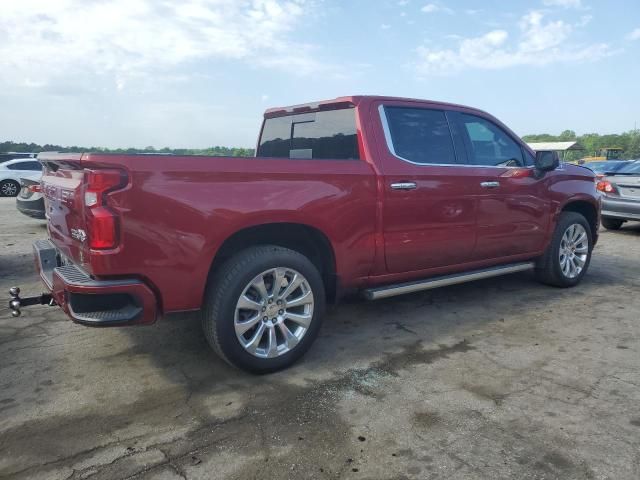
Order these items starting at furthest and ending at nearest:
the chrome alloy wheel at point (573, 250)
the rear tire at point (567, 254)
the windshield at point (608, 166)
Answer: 1. the windshield at point (608, 166)
2. the chrome alloy wheel at point (573, 250)
3. the rear tire at point (567, 254)

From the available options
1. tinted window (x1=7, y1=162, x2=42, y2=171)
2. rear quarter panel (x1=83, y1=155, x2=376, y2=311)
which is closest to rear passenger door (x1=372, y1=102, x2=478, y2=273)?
rear quarter panel (x1=83, y1=155, x2=376, y2=311)

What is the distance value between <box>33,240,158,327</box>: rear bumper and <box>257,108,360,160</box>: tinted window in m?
1.88

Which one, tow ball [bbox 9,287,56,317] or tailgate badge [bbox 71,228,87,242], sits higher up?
tailgate badge [bbox 71,228,87,242]

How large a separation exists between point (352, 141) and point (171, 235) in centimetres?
167

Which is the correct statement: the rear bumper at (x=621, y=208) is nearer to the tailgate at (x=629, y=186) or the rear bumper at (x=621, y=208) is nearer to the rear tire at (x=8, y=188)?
the tailgate at (x=629, y=186)

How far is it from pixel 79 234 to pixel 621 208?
939 centimetres

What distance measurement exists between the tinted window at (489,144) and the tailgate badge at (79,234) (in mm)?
3198

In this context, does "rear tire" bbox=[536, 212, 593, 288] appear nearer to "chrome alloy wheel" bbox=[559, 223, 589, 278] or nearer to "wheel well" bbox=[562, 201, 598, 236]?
"chrome alloy wheel" bbox=[559, 223, 589, 278]

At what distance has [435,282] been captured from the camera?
4.27 meters

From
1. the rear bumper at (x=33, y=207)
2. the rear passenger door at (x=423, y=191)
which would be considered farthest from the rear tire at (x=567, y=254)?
the rear bumper at (x=33, y=207)

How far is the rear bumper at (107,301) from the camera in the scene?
2.82 meters

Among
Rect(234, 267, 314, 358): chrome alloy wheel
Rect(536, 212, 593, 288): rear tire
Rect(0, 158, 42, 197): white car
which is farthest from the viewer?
Rect(0, 158, 42, 197): white car

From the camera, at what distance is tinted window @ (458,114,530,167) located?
464 centimetres

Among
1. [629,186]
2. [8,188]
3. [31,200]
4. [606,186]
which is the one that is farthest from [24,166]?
[629,186]
